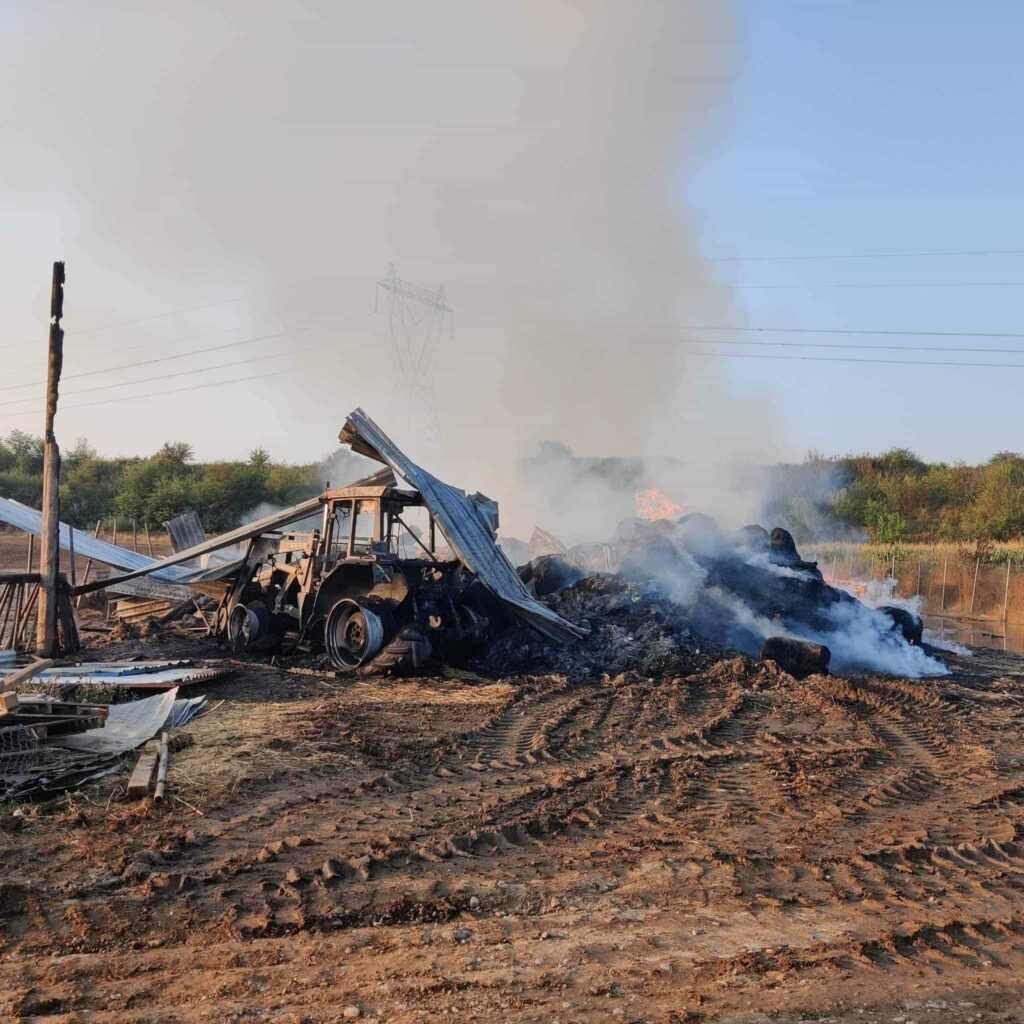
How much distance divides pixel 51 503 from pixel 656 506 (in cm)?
1655

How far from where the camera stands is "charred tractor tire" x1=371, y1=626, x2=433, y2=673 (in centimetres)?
1215

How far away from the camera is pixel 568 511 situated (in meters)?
32.1

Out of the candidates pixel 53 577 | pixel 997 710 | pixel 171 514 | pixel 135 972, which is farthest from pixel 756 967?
pixel 171 514

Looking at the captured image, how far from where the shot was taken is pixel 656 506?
25.8 metres

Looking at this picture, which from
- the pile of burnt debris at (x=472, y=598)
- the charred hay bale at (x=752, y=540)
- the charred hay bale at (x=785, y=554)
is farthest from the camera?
the charred hay bale at (x=752, y=540)

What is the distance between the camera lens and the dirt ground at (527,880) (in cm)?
362

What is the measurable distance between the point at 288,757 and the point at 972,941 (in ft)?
17.6

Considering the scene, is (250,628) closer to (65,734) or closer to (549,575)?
(549,575)

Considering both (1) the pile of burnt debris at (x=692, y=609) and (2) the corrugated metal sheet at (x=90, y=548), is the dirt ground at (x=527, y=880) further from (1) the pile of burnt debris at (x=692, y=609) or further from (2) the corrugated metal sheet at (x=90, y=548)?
(2) the corrugated metal sheet at (x=90, y=548)

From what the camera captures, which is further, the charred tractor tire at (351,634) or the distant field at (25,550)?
the distant field at (25,550)

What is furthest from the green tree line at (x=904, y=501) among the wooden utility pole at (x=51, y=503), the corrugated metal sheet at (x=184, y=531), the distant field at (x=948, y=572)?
the wooden utility pole at (x=51, y=503)

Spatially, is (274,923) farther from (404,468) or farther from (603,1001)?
(404,468)

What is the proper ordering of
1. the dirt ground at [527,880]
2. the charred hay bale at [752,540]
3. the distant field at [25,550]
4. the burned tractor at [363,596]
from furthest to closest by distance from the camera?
the distant field at [25,550]
the charred hay bale at [752,540]
the burned tractor at [363,596]
the dirt ground at [527,880]

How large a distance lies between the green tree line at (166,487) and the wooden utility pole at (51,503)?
2614 cm
